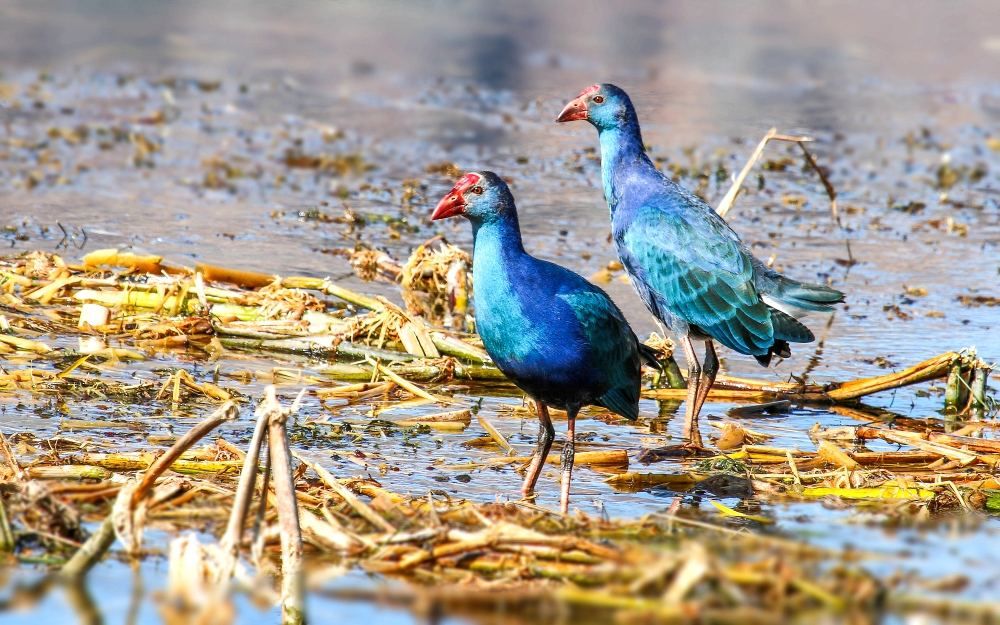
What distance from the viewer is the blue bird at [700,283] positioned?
21.0ft

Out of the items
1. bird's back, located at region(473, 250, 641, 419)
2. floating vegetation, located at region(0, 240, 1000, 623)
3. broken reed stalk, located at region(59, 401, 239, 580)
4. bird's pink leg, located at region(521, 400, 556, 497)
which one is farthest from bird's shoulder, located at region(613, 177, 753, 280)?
broken reed stalk, located at region(59, 401, 239, 580)

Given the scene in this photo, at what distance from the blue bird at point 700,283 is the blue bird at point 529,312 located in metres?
1.29

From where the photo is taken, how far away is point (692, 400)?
6.35 metres

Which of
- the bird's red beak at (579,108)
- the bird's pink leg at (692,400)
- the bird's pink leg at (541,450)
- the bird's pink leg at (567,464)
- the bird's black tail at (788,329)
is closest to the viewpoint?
the bird's pink leg at (567,464)

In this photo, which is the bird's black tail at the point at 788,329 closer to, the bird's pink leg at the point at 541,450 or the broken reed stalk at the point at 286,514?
the bird's pink leg at the point at 541,450

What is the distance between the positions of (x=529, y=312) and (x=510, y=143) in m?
7.65

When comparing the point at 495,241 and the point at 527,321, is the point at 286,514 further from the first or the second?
the point at 495,241

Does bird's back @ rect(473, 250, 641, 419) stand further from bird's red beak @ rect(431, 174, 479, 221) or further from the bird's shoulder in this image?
the bird's shoulder

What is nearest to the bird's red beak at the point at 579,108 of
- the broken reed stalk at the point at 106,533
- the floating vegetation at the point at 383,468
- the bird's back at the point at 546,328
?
the floating vegetation at the point at 383,468

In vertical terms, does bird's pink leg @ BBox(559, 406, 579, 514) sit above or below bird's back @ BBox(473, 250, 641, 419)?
below

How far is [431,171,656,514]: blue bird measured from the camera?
491 cm

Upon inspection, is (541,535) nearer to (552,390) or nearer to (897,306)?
(552,390)

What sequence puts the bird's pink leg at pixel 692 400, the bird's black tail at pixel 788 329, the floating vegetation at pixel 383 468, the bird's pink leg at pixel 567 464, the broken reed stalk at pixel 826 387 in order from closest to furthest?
the floating vegetation at pixel 383 468 → the bird's pink leg at pixel 567 464 → the bird's pink leg at pixel 692 400 → the bird's black tail at pixel 788 329 → the broken reed stalk at pixel 826 387

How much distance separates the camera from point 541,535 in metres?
3.95
